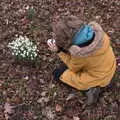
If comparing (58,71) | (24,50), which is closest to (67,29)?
(58,71)

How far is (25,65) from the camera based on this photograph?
529 centimetres

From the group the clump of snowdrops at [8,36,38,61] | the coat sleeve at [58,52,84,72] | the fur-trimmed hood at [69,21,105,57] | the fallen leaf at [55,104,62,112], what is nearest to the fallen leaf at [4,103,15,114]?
the fallen leaf at [55,104,62,112]

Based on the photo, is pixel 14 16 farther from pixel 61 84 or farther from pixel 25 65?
pixel 61 84

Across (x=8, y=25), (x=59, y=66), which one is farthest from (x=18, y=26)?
(x=59, y=66)

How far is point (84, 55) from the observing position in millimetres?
4219

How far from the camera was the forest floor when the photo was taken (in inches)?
189

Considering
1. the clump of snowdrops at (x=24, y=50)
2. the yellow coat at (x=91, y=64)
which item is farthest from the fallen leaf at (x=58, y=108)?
the clump of snowdrops at (x=24, y=50)

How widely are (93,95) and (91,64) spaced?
1.64 ft

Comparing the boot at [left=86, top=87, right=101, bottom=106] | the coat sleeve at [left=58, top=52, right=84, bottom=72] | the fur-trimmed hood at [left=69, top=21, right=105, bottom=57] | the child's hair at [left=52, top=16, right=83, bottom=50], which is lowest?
the boot at [left=86, top=87, right=101, bottom=106]

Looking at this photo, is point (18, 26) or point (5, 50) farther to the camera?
point (18, 26)

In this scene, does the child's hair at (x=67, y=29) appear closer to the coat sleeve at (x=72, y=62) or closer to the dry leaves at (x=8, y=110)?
the coat sleeve at (x=72, y=62)

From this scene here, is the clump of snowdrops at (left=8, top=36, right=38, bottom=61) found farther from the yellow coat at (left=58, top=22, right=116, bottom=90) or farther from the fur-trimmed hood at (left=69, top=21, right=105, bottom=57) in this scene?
the fur-trimmed hood at (left=69, top=21, right=105, bottom=57)

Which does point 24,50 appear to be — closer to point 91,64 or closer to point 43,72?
point 43,72

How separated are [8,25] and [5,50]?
1.91 feet
